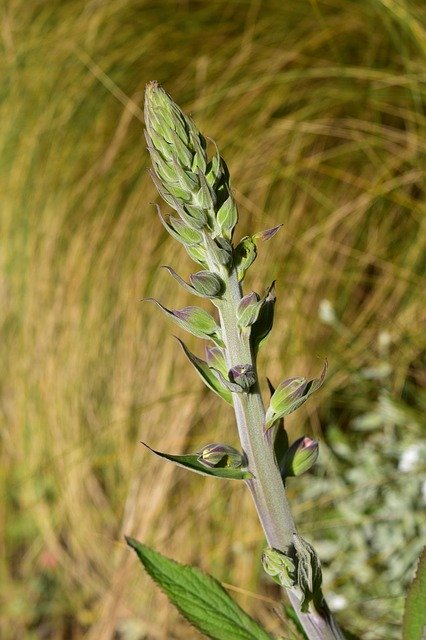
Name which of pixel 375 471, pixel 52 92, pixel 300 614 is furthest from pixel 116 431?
pixel 300 614

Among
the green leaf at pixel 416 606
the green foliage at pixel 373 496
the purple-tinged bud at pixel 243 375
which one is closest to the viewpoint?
the purple-tinged bud at pixel 243 375

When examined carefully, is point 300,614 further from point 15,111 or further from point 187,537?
point 15,111

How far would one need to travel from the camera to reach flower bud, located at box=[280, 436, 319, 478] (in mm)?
680

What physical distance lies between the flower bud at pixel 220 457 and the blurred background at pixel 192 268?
1087mm

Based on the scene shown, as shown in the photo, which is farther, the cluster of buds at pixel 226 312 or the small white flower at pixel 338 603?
the small white flower at pixel 338 603

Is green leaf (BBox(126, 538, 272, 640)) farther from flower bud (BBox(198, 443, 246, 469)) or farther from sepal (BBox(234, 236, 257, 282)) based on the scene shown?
sepal (BBox(234, 236, 257, 282))

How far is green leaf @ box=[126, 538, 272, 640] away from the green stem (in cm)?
15

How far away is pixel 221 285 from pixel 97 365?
66.2 inches

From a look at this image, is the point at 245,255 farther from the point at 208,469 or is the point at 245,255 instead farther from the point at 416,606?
the point at 416,606

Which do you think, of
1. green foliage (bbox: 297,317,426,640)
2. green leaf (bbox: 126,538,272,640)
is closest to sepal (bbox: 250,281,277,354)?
green leaf (bbox: 126,538,272,640)

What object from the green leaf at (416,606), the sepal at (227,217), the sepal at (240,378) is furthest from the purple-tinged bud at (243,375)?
the green leaf at (416,606)

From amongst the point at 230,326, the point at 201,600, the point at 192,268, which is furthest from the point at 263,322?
the point at 192,268

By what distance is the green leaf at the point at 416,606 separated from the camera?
0.71m

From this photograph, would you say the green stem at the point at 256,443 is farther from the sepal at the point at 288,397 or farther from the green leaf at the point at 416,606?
the green leaf at the point at 416,606
